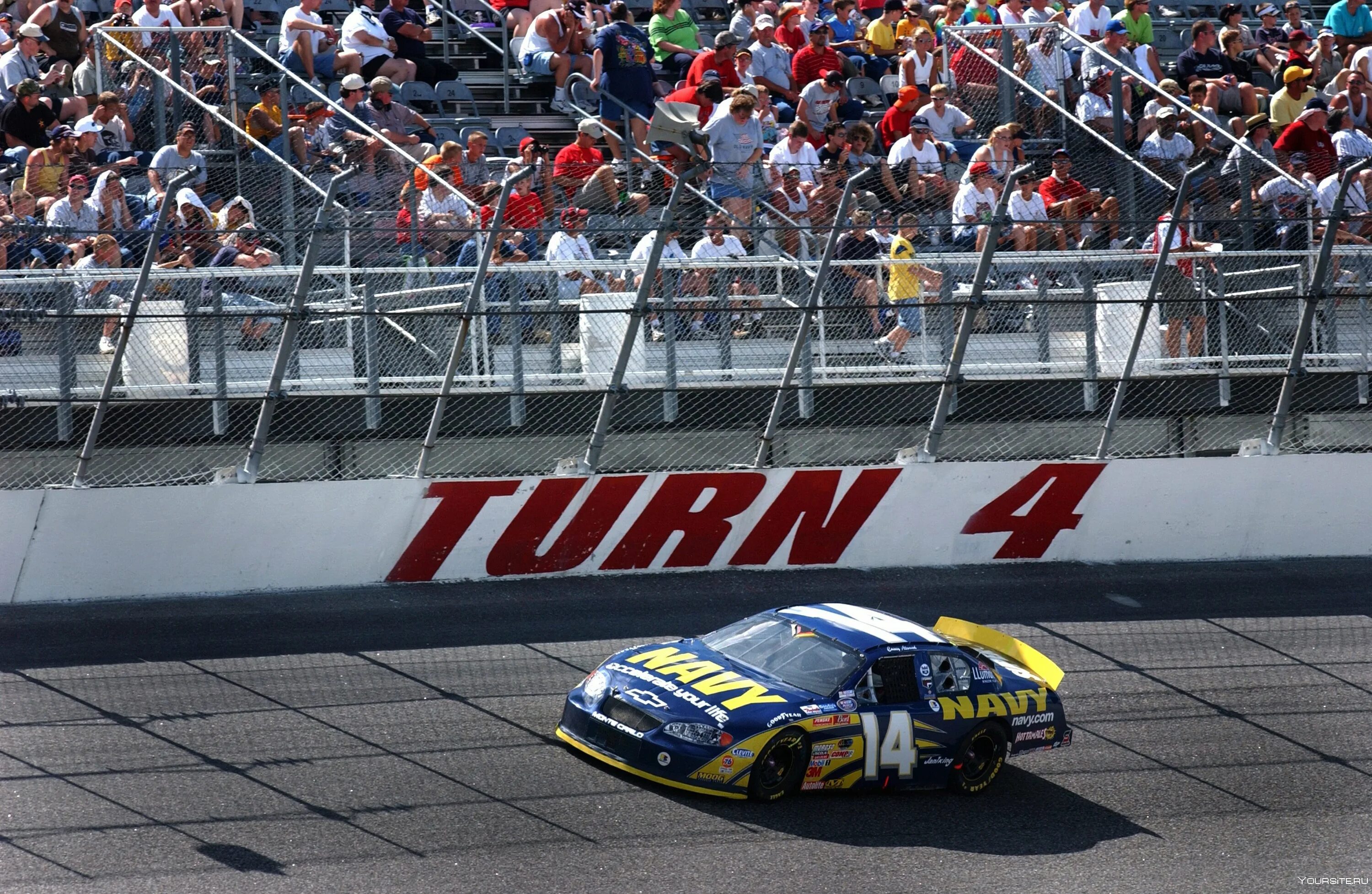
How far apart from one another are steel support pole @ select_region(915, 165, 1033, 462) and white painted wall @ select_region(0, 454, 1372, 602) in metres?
0.23

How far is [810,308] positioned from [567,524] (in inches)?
97.1

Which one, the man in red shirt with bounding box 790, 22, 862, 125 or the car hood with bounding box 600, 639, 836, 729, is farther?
the man in red shirt with bounding box 790, 22, 862, 125

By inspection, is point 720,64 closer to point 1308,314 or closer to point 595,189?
point 595,189

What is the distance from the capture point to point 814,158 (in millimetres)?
15867

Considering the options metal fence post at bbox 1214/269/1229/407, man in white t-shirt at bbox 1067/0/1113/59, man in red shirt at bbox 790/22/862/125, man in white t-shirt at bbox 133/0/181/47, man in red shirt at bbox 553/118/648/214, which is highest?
man in white t-shirt at bbox 133/0/181/47

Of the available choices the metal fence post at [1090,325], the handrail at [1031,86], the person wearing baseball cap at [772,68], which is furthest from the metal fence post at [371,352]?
the handrail at [1031,86]

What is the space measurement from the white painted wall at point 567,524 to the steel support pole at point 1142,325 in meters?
0.28

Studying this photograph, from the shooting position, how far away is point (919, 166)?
1491 cm

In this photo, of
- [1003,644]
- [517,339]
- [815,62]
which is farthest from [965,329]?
[815,62]

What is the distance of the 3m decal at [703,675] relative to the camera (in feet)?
29.3

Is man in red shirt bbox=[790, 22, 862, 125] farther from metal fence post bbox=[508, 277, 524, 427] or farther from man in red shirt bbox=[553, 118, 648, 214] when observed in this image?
metal fence post bbox=[508, 277, 524, 427]

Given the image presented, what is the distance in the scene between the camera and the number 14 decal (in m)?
9.01

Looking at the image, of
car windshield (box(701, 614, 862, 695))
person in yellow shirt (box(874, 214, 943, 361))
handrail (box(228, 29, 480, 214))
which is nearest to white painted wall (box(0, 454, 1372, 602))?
person in yellow shirt (box(874, 214, 943, 361))

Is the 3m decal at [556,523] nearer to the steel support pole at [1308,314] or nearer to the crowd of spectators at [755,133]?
the crowd of spectators at [755,133]
